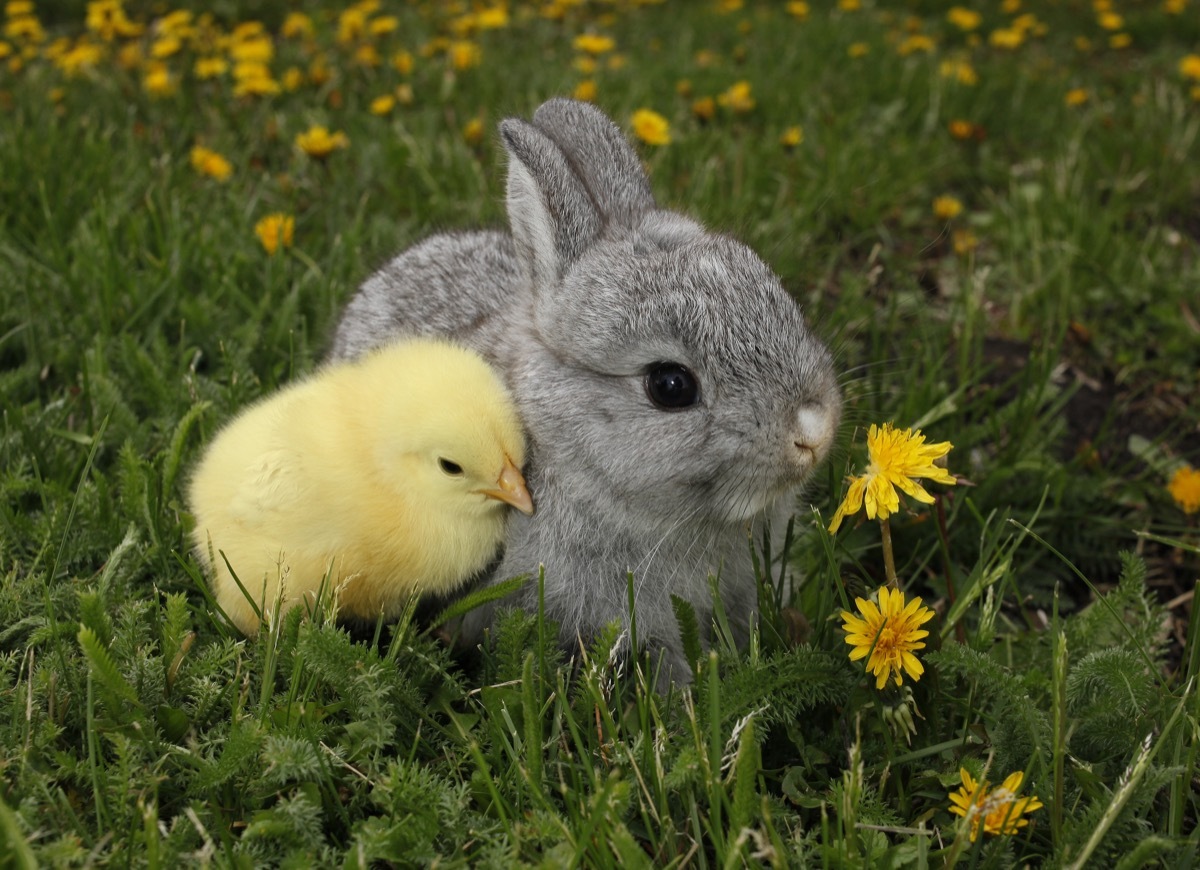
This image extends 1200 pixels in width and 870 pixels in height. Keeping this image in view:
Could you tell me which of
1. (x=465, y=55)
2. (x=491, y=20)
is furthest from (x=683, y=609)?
(x=491, y=20)

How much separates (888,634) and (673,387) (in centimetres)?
75

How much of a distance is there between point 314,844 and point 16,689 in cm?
80

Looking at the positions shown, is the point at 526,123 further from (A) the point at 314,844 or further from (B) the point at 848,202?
(B) the point at 848,202

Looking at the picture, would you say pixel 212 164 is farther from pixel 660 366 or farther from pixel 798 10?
pixel 798 10

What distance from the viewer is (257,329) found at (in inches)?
152

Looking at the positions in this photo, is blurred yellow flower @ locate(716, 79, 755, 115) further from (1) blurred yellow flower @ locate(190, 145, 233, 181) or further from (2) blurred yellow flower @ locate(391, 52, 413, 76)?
(1) blurred yellow flower @ locate(190, 145, 233, 181)

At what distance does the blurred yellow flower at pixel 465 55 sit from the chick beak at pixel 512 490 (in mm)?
4454

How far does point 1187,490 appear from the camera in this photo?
3432 mm

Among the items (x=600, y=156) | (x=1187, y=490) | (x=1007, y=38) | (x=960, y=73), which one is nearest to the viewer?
(x=600, y=156)

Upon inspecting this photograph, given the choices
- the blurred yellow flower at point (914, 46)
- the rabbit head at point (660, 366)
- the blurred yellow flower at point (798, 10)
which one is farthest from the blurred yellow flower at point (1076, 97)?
the rabbit head at point (660, 366)

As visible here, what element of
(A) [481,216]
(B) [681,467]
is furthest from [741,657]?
(A) [481,216]

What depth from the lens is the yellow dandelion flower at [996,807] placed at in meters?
2.14

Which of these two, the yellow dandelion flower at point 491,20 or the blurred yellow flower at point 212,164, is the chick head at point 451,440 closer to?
the blurred yellow flower at point 212,164

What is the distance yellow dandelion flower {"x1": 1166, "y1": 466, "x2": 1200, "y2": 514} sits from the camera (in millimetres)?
3421
